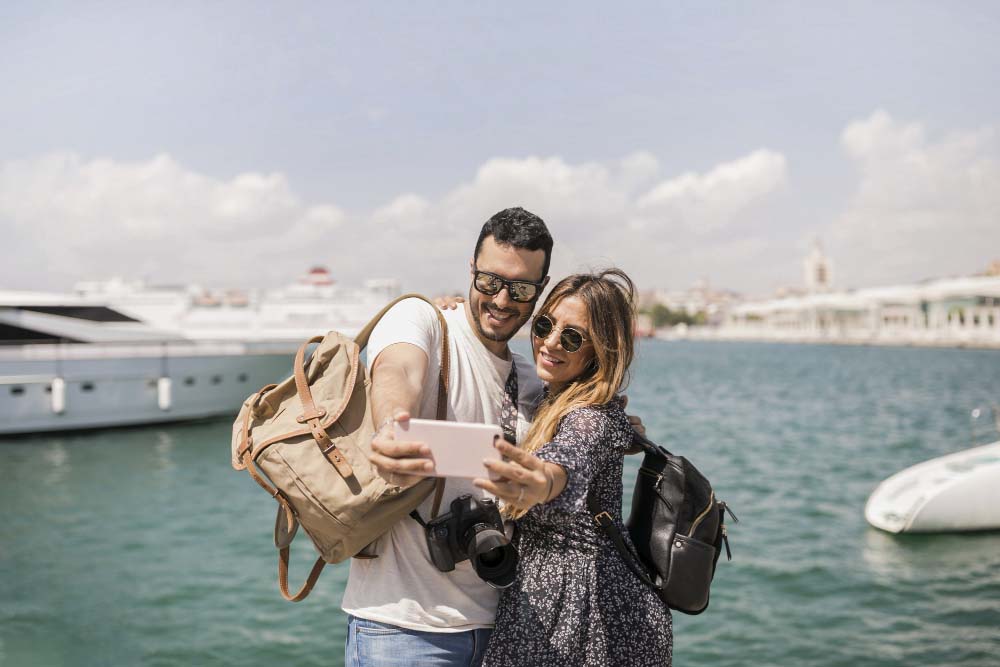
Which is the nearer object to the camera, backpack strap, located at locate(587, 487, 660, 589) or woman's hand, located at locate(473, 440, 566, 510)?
woman's hand, located at locate(473, 440, 566, 510)

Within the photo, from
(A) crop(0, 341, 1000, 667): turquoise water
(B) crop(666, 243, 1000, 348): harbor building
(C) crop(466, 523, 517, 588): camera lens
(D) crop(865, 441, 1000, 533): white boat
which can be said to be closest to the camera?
(C) crop(466, 523, 517, 588): camera lens

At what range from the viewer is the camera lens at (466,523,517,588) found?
6.69 feet

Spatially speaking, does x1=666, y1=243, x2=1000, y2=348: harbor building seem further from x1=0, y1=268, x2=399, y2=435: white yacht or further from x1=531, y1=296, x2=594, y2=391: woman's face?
x1=531, y1=296, x2=594, y2=391: woman's face

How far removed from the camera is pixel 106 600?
830 cm

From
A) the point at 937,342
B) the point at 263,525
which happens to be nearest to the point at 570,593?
the point at 263,525

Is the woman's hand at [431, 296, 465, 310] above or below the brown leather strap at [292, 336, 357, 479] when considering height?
above

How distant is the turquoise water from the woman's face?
2939 mm

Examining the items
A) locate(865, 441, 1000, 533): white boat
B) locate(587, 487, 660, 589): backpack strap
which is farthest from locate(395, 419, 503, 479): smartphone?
locate(865, 441, 1000, 533): white boat

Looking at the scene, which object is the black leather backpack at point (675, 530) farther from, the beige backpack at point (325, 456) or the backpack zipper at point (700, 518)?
the beige backpack at point (325, 456)

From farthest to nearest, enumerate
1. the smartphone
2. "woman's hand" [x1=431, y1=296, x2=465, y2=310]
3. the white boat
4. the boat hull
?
the boat hull, the white boat, "woman's hand" [x1=431, y1=296, x2=465, y2=310], the smartphone

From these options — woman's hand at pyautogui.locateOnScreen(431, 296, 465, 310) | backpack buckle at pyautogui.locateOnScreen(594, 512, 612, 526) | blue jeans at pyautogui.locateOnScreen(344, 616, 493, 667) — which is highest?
woman's hand at pyautogui.locateOnScreen(431, 296, 465, 310)

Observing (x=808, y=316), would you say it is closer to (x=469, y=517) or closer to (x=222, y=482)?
(x=222, y=482)

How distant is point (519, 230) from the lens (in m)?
2.29

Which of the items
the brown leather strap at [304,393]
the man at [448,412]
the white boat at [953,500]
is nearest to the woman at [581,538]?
the man at [448,412]
